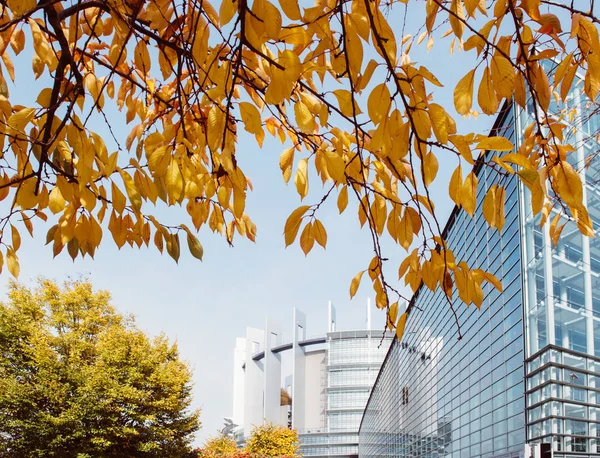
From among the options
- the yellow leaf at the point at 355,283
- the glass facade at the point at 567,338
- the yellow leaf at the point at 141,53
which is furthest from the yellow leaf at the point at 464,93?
the glass facade at the point at 567,338

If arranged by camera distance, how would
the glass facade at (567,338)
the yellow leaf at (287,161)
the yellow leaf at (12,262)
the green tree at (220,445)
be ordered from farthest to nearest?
the green tree at (220,445)
the glass facade at (567,338)
the yellow leaf at (12,262)
the yellow leaf at (287,161)

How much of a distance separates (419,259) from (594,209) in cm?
900

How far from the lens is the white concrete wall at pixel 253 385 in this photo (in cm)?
7262

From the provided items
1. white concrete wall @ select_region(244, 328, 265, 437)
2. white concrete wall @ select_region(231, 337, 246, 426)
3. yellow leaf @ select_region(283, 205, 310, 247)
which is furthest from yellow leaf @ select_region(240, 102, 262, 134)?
white concrete wall @ select_region(231, 337, 246, 426)

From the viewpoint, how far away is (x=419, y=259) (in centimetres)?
190

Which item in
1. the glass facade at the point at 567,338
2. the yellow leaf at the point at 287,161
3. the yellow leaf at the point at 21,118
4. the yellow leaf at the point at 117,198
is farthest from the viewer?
the glass facade at the point at 567,338

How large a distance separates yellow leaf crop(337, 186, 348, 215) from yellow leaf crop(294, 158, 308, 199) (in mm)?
136

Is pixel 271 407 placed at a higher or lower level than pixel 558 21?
lower

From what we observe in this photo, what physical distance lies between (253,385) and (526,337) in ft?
224

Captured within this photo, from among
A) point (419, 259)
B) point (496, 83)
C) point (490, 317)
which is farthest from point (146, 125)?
point (490, 317)

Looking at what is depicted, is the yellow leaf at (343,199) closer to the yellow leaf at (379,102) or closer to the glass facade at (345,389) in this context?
the yellow leaf at (379,102)

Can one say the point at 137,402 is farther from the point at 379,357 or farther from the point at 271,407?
the point at 379,357

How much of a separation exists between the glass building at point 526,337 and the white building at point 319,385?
50.6 m

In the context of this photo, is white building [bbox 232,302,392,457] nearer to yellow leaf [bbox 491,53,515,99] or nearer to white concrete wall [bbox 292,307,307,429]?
white concrete wall [bbox 292,307,307,429]
